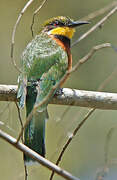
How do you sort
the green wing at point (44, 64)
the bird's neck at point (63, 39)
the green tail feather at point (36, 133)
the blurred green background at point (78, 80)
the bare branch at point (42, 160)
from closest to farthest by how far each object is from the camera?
the bare branch at point (42, 160) < the green tail feather at point (36, 133) < the green wing at point (44, 64) < the bird's neck at point (63, 39) < the blurred green background at point (78, 80)

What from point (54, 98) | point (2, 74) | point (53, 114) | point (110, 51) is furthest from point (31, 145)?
point (110, 51)

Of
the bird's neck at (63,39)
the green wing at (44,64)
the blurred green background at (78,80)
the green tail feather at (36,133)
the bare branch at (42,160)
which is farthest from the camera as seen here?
the blurred green background at (78,80)

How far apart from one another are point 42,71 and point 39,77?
0.07 meters

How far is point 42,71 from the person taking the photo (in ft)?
9.61

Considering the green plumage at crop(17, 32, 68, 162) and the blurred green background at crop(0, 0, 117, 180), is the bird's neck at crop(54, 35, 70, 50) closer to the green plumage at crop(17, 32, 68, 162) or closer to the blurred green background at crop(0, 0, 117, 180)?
the green plumage at crop(17, 32, 68, 162)

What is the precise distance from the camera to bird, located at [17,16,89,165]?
2.60 m

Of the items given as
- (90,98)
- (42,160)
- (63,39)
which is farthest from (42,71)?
(42,160)

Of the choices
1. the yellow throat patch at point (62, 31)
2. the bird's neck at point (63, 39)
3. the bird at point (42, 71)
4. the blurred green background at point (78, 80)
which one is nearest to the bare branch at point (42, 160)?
the bird at point (42, 71)

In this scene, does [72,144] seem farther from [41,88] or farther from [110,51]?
[41,88]

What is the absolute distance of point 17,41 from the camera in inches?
213

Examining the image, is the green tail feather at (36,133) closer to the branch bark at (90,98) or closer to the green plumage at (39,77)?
the green plumage at (39,77)

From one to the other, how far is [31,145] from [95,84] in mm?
2753

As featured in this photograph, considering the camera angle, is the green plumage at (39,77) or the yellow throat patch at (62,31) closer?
the green plumage at (39,77)

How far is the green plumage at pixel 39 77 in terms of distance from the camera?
259 cm
